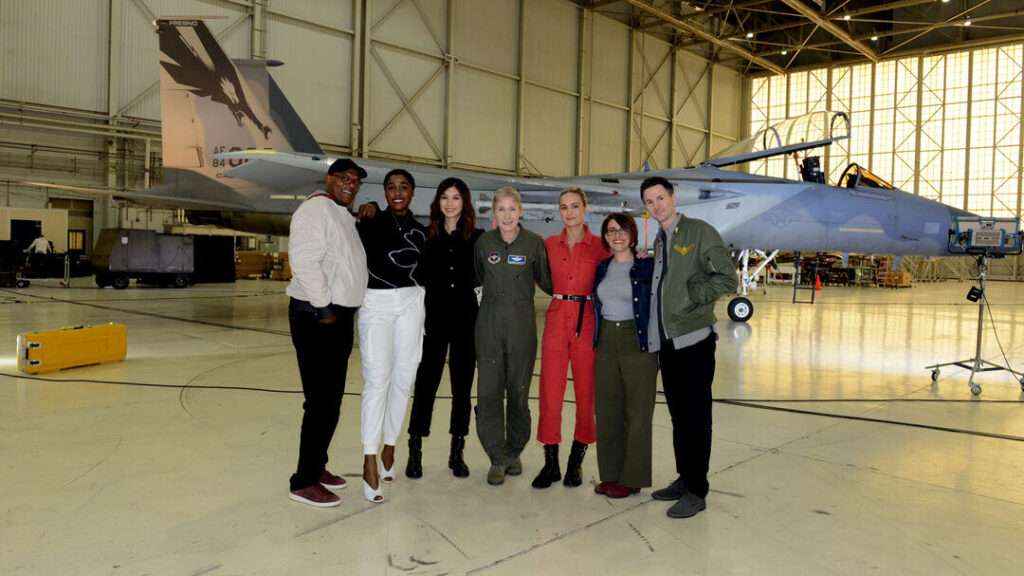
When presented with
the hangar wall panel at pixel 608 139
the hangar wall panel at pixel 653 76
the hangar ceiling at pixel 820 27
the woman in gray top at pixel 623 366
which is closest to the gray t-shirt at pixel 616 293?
the woman in gray top at pixel 623 366

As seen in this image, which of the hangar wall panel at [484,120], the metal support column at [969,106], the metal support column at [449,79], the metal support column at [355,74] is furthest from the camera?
the metal support column at [969,106]

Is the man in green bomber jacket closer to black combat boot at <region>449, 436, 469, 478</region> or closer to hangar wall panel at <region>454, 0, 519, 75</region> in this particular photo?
black combat boot at <region>449, 436, 469, 478</region>

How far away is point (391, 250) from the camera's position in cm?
336

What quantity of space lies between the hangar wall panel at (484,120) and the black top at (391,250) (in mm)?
22885

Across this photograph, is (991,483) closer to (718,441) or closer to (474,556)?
(718,441)

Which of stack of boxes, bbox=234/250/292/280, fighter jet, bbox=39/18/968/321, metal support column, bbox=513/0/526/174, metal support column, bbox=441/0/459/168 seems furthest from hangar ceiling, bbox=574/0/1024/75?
fighter jet, bbox=39/18/968/321

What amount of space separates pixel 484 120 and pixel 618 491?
24683 mm

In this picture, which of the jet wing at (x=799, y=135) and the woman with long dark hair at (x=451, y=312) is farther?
the jet wing at (x=799, y=135)

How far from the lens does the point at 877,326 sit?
1196 centimetres

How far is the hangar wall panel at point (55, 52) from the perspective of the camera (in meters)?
17.8

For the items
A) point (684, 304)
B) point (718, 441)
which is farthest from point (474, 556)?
point (718, 441)

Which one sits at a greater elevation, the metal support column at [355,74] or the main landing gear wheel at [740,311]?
the metal support column at [355,74]

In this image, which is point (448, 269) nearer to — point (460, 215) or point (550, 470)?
point (460, 215)

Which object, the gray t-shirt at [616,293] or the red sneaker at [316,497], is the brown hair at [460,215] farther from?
the red sneaker at [316,497]
